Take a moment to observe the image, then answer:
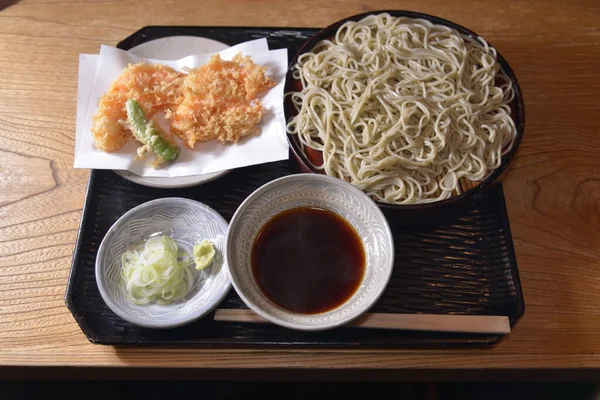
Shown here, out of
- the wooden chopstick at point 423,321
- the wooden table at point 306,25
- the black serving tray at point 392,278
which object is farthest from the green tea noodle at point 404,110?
the wooden chopstick at point 423,321

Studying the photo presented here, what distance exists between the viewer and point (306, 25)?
227cm

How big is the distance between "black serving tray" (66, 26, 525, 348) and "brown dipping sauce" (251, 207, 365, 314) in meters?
0.12

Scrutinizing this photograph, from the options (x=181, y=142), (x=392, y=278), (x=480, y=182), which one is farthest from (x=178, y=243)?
(x=480, y=182)

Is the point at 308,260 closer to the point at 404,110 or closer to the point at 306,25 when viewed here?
the point at 404,110

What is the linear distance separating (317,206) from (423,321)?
0.52m

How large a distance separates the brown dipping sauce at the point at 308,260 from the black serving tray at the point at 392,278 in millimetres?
118

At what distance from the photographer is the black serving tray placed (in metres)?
1.54

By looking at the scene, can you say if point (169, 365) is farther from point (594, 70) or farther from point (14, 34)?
point (594, 70)

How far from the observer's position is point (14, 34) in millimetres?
2211

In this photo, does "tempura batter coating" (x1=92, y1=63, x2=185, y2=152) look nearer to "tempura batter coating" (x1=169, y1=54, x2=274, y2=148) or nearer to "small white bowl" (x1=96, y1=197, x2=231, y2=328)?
"tempura batter coating" (x1=169, y1=54, x2=274, y2=148)

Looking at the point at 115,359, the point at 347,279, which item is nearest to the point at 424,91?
the point at 347,279

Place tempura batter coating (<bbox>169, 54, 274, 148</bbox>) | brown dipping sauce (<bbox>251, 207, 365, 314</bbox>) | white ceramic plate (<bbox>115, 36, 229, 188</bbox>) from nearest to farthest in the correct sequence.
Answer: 1. brown dipping sauce (<bbox>251, 207, 365, 314</bbox>)
2. tempura batter coating (<bbox>169, 54, 274, 148</bbox>)
3. white ceramic plate (<bbox>115, 36, 229, 188</bbox>)

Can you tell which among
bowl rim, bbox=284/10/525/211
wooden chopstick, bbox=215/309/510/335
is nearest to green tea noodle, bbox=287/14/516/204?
bowl rim, bbox=284/10/525/211

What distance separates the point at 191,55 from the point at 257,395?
1486 mm
